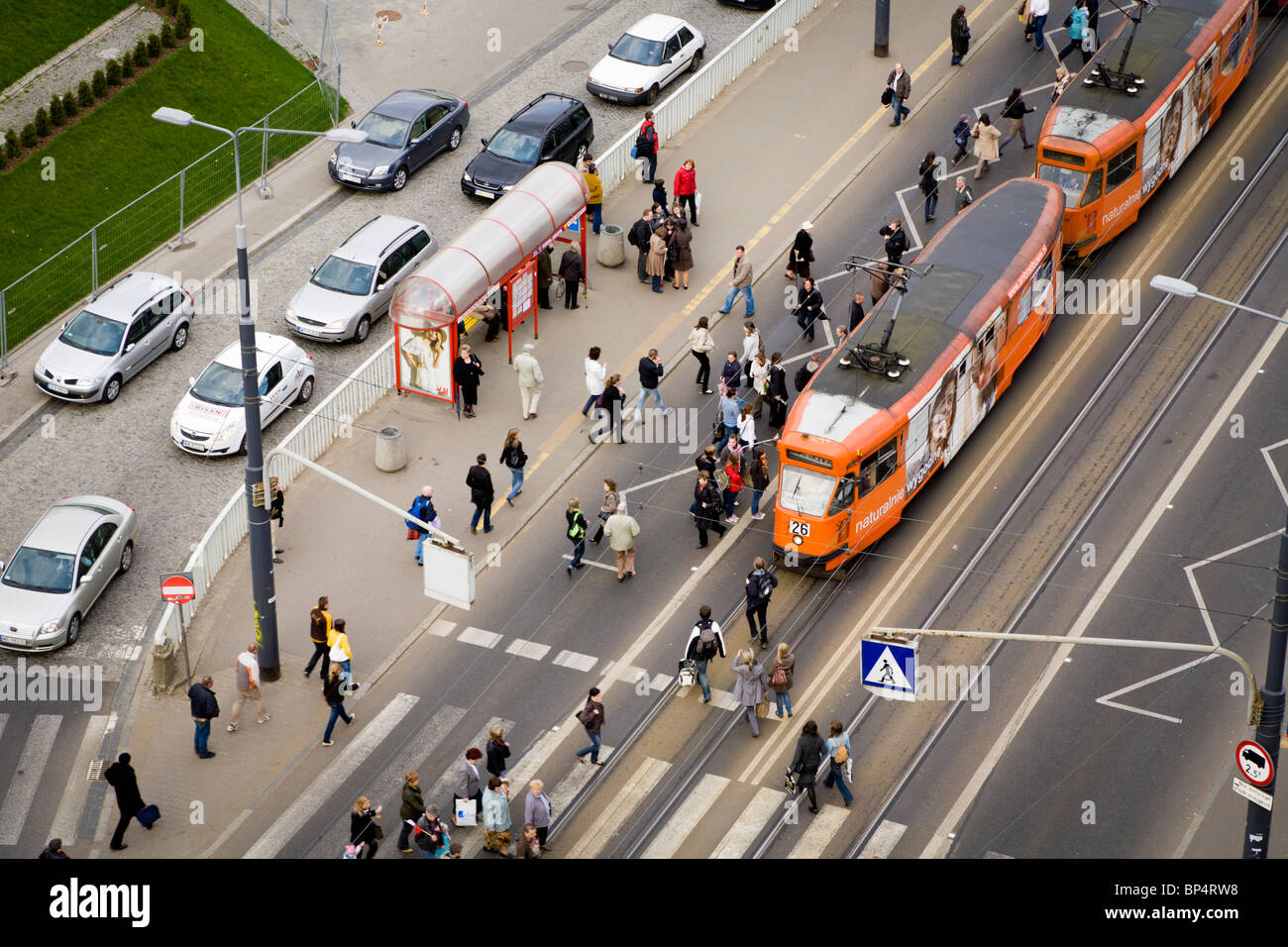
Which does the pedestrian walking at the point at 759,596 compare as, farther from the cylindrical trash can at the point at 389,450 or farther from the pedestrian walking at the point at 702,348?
the cylindrical trash can at the point at 389,450

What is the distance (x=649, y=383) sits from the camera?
37438mm

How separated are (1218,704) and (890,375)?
7.62 m

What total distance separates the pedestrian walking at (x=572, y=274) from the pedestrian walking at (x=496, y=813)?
1460cm

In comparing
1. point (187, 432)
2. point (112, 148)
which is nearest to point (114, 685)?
point (187, 432)

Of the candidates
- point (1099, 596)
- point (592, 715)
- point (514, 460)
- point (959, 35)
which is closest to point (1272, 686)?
point (1099, 596)

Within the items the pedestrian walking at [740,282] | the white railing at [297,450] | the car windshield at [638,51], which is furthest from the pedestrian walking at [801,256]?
the car windshield at [638,51]

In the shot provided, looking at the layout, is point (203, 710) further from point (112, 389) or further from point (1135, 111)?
point (1135, 111)

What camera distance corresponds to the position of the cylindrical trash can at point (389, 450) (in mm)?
37094

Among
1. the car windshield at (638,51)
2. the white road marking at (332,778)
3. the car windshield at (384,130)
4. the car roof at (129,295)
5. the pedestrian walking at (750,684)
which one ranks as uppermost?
the car windshield at (638,51)

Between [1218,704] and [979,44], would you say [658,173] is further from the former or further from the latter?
[1218,704]

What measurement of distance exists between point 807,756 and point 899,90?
21509 millimetres

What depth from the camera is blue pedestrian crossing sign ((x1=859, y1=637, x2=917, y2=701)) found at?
26.6 meters

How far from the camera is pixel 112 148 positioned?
46.3 meters

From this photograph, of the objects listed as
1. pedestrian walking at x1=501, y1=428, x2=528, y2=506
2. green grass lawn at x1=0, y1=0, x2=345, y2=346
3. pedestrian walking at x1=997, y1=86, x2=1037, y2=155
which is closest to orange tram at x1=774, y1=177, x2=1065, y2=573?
pedestrian walking at x1=501, y1=428, x2=528, y2=506
